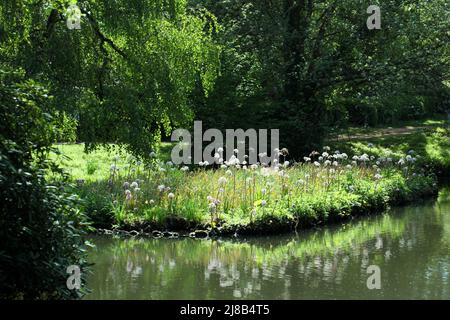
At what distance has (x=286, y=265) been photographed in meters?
9.28

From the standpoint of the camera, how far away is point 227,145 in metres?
16.9

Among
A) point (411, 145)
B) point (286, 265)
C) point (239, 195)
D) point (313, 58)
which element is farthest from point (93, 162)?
point (411, 145)

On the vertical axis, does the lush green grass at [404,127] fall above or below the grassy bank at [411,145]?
above

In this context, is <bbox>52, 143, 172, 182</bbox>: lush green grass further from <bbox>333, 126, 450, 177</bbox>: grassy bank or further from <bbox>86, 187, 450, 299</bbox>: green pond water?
<bbox>333, 126, 450, 177</bbox>: grassy bank

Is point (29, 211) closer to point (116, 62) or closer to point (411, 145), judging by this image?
point (116, 62)

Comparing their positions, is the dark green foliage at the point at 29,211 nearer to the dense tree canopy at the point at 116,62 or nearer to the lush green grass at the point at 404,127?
the dense tree canopy at the point at 116,62

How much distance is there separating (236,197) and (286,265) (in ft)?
9.13

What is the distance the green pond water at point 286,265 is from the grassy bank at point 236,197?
41 centimetres

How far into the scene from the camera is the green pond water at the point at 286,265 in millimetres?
7836

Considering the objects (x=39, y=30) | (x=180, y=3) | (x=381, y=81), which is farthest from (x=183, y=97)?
(x=381, y=81)

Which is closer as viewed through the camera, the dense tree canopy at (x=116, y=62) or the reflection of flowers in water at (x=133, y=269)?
the reflection of flowers in water at (x=133, y=269)

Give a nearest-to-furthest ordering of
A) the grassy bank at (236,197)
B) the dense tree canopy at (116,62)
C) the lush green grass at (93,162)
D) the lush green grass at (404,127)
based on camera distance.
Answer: the grassy bank at (236,197), the dense tree canopy at (116,62), the lush green grass at (93,162), the lush green grass at (404,127)

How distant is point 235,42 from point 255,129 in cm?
283

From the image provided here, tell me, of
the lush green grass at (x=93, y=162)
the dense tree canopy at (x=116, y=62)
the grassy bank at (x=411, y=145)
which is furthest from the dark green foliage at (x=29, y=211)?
the grassy bank at (x=411, y=145)
